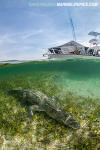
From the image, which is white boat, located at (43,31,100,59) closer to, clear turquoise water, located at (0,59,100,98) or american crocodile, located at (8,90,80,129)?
clear turquoise water, located at (0,59,100,98)

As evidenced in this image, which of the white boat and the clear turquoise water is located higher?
the white boat

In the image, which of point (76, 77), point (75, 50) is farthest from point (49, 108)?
point (75, 50)

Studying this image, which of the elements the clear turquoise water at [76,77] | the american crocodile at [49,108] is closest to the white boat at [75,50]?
the clear turquoise water at [76,77]

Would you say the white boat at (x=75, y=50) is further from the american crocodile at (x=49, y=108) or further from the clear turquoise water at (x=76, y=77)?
the american crocodile at (x=49, y=108)

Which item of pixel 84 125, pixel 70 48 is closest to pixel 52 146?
pixel 84 125

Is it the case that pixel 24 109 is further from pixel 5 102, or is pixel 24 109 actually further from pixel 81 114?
pixel 81 114

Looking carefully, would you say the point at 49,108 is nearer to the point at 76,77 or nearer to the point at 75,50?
the point at 76,77

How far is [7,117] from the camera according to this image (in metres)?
5.00

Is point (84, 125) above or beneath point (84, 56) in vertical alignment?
beneath

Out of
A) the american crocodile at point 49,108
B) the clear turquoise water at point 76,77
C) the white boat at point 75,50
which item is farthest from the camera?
the white boat at point 75,50

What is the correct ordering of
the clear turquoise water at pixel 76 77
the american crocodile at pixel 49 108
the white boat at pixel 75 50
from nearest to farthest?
the american crocodile at pixel 49 108 → the clear turquoise water at pixel 76 77 → the white boat at pixel 75 50

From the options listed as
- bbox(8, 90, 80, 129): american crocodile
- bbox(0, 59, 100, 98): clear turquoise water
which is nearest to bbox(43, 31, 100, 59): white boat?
bbox(0, 59, 100, 98): clear turquoise water

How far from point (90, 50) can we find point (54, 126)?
25.8 meters

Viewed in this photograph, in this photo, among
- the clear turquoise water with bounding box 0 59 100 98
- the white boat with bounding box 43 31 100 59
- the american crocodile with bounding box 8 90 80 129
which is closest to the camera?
the american crocodile with bounding box 8 90 80 129
